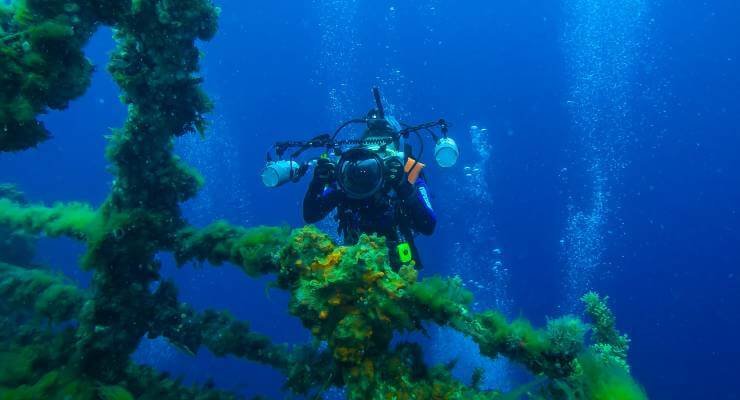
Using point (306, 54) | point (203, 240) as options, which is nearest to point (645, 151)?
point (306, 54)

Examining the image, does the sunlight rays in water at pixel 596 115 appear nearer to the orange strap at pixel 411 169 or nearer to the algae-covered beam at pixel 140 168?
the orange strap at pixel 411 169

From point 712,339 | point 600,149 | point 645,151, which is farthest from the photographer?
point 600,149

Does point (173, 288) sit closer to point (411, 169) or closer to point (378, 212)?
point (378, 212)

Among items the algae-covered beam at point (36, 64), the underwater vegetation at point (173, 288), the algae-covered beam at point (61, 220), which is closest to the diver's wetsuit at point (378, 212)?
the underwater vegetation at point (173, 288)

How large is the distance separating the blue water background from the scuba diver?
9.15 metres

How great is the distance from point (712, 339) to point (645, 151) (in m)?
18.1

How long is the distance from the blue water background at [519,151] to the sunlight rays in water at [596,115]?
1.18 feet

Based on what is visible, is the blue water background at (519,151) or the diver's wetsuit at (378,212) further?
the blue water background at (519,151)

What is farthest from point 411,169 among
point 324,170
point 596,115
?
point 596,115

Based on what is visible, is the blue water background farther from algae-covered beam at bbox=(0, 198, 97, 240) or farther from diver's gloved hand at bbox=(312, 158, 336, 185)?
diver's gloved hand at bbox=(312, 158, 336, 185)

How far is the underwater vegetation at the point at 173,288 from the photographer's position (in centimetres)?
211

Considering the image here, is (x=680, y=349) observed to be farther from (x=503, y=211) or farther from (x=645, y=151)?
(x=645, y=151)

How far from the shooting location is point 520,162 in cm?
3525

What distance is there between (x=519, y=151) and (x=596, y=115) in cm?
2648
